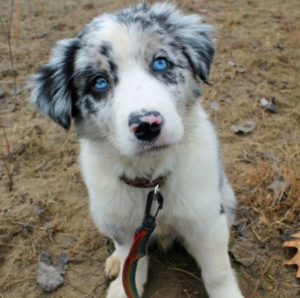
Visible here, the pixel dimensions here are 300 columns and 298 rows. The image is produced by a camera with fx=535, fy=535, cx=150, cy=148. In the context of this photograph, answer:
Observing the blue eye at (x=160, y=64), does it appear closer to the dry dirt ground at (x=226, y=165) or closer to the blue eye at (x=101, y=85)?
the blue eye at (x=101, y=85)

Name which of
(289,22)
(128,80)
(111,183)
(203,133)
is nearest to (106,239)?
(111,183)

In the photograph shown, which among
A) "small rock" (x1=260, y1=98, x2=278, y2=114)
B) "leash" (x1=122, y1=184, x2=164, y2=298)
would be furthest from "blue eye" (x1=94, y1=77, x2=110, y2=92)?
"small rock" (x1=260, y1=98, x2=278, y2=114)

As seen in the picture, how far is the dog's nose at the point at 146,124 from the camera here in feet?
6.75

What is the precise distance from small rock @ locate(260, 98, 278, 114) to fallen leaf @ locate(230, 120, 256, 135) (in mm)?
194

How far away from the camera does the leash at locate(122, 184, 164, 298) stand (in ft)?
8.00

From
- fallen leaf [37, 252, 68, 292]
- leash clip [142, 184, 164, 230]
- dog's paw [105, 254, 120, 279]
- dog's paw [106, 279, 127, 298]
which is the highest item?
leash clip [142, 184, 164, 230]

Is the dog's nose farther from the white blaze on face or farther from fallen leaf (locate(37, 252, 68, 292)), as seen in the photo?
fallen leaf (locate(37, 252, 68, 292))

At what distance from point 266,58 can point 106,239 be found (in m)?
2.35

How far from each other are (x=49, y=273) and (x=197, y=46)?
1.59 m

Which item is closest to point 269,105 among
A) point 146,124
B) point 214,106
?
point 214,106

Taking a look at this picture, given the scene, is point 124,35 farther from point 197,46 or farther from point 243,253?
point 243,253

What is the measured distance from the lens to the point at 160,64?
2.41 m

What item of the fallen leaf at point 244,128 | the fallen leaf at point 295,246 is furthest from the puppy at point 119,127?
the fallen leaf at point 244,128

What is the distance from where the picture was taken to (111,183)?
2656 millimetres
